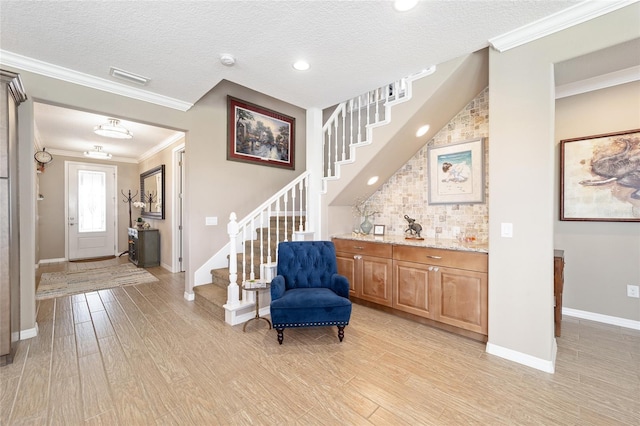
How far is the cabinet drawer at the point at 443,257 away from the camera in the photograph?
2514 millimetres

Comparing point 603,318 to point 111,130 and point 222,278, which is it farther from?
point 111,130

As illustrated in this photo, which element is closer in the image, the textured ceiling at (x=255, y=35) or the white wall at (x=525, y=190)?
the textured ceiling at (x=255, y=35)

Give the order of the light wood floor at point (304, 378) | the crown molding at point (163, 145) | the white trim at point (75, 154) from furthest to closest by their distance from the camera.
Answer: the white trim at point (75, 154), the crown molding at point (163, 145), the light wood floor at point (304, 378)

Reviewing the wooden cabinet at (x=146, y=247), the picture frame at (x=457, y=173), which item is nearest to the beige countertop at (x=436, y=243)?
the picture frame at (x=457, y=173)

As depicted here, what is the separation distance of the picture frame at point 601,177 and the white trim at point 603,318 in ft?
3.43

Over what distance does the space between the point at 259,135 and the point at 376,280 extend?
3016 mm

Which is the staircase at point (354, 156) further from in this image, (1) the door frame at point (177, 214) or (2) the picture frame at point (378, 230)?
(1) the door frame at point (177, 214)

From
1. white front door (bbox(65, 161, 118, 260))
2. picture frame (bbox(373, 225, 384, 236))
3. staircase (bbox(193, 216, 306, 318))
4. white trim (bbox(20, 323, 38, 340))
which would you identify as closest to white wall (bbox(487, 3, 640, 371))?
picture frame (bbox(373, 225, 384, 236))

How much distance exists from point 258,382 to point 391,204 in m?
2.84

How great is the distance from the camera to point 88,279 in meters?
4.80

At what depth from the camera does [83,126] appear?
4.73 metres

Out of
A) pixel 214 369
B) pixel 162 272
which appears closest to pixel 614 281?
pixel 214 369

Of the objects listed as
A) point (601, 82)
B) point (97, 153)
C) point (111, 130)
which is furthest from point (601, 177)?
point (97, 153)

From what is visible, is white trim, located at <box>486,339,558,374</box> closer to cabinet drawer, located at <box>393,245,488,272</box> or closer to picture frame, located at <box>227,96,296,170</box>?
cabinet drawer, located at <box>393,245,488,272</box>
